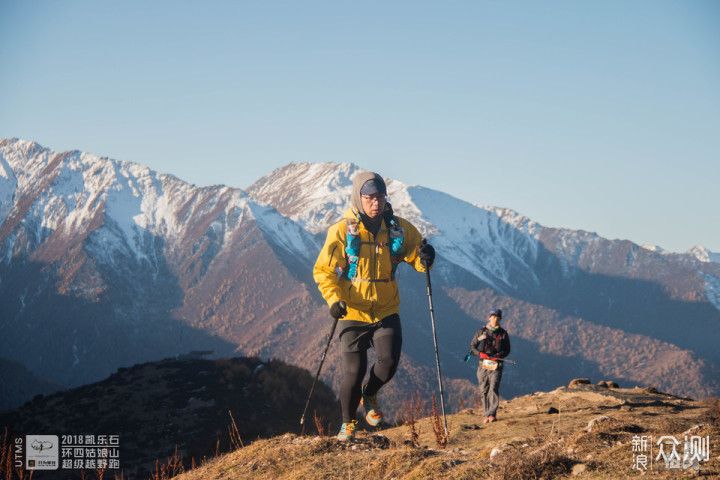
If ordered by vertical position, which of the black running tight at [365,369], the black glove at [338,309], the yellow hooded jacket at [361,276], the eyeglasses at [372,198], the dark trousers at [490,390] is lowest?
the dark trousers at [490,390]

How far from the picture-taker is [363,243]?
9.01 meters

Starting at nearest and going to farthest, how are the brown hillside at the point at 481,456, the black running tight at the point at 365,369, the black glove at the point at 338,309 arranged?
the brown hillside at the point at 481,456, the black glove at the point at 338,309, the black running tight at the point at 365,369

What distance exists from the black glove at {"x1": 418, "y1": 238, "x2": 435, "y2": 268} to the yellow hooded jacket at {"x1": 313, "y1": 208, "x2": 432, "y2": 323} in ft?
1.78

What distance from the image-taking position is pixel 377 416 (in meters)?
9.56

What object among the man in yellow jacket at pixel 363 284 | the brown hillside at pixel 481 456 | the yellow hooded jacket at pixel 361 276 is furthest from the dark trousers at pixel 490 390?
the yellow hooded jacket at pixel 361 276

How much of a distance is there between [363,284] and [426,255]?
109cm

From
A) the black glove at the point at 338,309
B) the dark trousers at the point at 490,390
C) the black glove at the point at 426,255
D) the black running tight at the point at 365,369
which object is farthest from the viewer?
the dark trousers at the point at 490,390

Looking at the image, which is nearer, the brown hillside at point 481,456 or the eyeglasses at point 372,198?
the brown hillside at point 481,456

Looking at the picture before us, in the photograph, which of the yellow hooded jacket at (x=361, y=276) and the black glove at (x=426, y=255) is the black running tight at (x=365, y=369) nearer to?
the yellow hooded jacket at (x=361, y=276)

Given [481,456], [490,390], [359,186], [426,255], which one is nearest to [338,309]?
[426,255]

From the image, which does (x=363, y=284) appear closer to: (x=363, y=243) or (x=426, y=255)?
(x=363, y=243)

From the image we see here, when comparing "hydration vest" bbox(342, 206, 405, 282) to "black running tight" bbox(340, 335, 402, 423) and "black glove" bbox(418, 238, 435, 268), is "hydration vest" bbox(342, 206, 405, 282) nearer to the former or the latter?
"black glove" bbox(418, 238, 435, 268)

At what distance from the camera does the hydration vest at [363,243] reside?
8.92m

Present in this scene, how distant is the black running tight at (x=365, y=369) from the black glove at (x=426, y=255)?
1.19 metres
